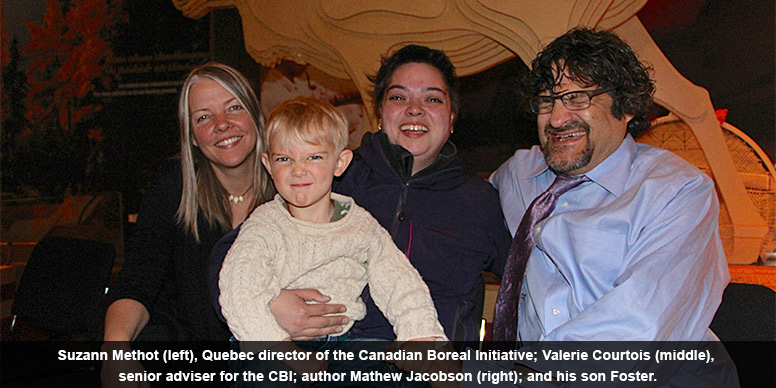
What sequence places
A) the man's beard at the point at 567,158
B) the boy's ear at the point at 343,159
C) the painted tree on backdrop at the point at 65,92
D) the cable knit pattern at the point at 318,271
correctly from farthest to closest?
the painted tree on backdrop at the point at 65,92, the man's beard at the point at 567,158, the boy's ear at the point at 343,159, the cable knit pattern at the point at 318,271

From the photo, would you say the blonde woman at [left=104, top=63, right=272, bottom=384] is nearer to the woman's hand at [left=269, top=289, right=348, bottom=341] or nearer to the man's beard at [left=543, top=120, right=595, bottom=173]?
the woman's hand at [left=269, top=289, right=348, bottom=341]

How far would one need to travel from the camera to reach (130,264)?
87.4 inches

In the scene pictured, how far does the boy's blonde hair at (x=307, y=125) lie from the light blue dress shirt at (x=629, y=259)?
0.79m

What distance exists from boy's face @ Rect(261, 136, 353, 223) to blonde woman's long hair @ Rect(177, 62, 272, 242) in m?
0.53

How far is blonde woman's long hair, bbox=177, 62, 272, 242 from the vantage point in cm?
221

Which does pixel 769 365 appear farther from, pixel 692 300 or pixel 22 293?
pixel 22 293

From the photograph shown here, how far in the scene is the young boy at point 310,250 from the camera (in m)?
1.62

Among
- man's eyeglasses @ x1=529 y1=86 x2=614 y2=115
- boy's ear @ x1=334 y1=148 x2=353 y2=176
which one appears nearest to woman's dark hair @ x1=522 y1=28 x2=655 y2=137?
man's eyeglasses @ x1=529 y1=86 x2=614 y2=115

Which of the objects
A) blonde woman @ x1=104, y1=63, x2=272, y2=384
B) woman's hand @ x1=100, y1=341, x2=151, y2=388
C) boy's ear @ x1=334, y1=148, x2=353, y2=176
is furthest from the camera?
blonde woman @ x1=104, y1=63, x2=272, y2=384

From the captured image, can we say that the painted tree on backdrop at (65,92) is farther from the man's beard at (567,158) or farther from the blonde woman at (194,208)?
the man's beard at (567,158)

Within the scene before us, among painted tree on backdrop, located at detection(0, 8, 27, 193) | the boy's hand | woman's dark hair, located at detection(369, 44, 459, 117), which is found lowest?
the boy's hand

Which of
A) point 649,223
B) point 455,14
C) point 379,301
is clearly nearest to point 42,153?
point 455,14

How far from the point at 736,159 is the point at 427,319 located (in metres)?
2.21

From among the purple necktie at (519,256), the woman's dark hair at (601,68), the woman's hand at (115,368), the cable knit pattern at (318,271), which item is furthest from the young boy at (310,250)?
the woman's dark hair at (601,68)
